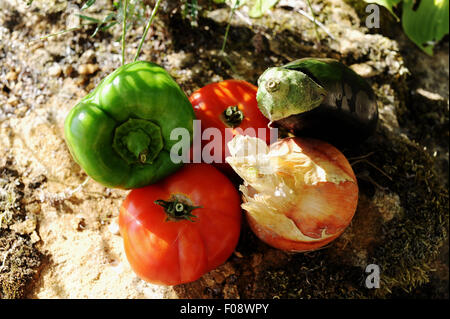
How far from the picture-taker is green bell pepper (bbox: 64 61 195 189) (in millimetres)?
1367

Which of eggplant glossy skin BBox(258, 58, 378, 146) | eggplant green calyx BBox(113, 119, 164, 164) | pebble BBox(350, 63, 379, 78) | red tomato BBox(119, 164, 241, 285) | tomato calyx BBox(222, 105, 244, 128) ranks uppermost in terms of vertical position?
eggplant glossy skin BBox(258, 58, 378, 146)

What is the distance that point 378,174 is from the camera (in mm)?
1730

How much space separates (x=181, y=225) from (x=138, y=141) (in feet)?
1.05

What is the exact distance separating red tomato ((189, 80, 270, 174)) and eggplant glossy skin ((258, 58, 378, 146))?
134 millimetres

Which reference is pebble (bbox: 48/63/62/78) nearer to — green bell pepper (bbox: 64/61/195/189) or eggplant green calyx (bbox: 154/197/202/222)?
green bell pepper (bbox: 64/61/195/189)

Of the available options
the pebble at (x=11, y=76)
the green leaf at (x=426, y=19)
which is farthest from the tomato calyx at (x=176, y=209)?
the green leaf at (x=426, y=19)

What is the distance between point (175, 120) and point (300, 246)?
0.62 m

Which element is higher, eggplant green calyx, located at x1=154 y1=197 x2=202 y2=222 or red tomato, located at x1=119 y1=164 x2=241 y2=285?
eggplant green calyx, located at x1=154 y1=197 x2=202 y2=222

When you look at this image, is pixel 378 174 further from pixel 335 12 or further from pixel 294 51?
pixel 335 12

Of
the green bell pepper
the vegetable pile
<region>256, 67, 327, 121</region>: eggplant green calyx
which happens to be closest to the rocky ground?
the vegetable pile

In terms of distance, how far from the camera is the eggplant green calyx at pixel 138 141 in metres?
1.40

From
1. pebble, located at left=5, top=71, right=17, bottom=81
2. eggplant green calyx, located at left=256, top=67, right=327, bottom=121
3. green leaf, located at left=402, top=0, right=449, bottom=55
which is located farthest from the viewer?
green leaf, located at left=402, top=0, right=449, bottom=55

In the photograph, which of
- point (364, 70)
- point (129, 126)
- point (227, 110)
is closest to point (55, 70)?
point (129, 126)

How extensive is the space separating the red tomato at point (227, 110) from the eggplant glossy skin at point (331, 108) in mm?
134
